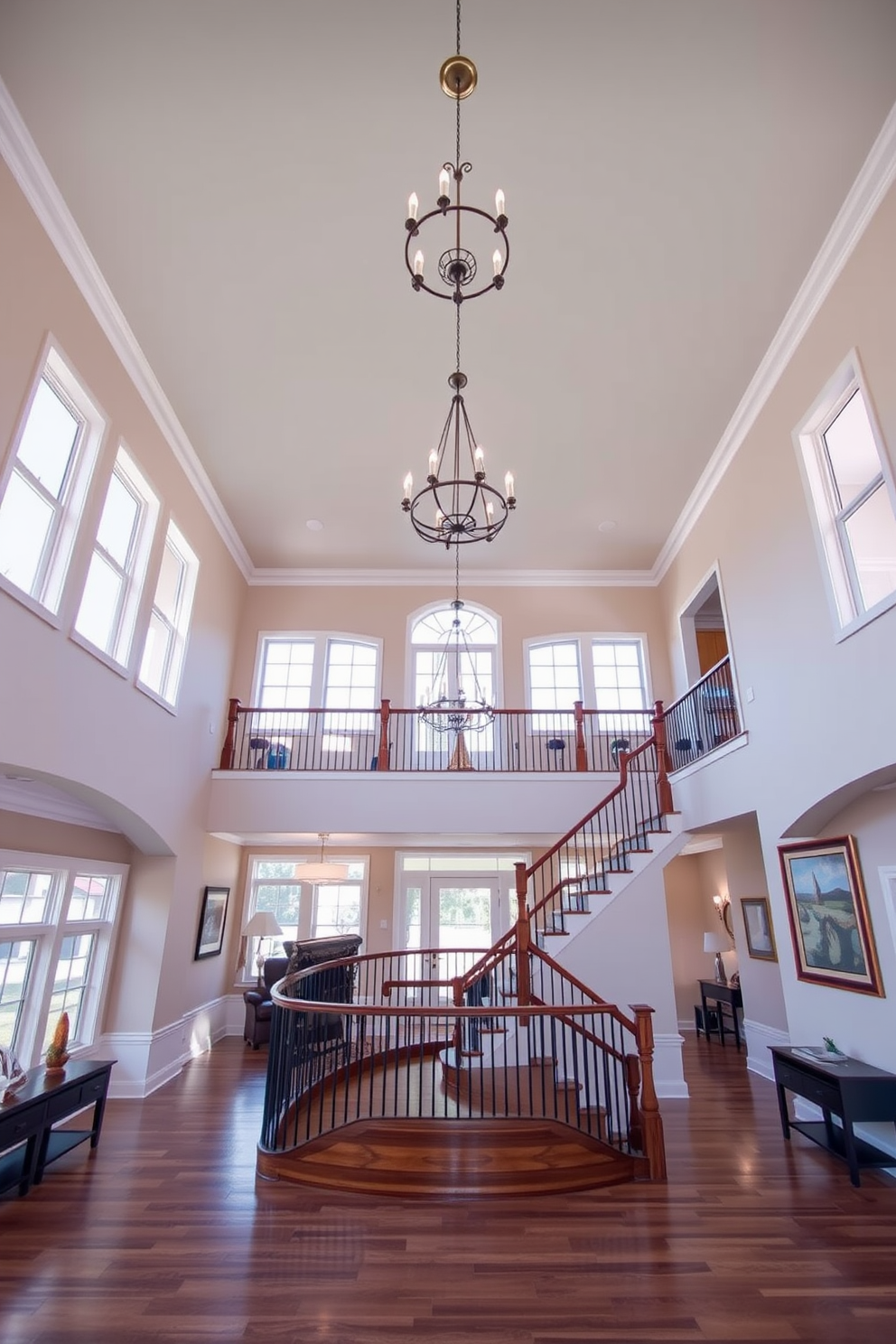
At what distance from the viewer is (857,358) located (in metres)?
4.58

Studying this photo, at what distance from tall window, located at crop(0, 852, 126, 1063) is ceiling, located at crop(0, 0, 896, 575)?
4.47m

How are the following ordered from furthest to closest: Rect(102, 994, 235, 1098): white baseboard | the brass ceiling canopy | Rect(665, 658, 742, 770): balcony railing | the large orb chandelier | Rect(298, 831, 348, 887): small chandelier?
Rect(298, 831, 348, 887): small chandelier < Rect(665, 658, 742, 770): balcony railing < Rect(102, 994, 235, 1098): white baseboard < the brass ceiling canopy < the large orb chandelier

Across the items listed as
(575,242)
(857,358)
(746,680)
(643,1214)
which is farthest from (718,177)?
(643,1214)

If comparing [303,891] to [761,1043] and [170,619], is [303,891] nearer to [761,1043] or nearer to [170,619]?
[170,619]

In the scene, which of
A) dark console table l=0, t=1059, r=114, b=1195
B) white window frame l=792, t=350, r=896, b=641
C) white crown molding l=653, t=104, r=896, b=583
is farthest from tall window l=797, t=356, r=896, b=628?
dark console table l=0, t=1059, r=114, b=1195

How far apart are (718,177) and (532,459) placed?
3269 mm

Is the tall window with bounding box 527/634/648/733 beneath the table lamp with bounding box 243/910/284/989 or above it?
above

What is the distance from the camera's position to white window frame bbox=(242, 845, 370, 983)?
936 centimetres

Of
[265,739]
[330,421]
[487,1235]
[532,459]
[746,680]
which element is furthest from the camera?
[265,739]

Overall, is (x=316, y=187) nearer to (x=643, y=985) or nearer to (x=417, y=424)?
(x=417, y=424)

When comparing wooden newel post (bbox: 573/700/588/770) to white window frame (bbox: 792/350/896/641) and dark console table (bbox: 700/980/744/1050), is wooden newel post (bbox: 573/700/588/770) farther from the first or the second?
white window frame (bbox: 792/350/896/641)

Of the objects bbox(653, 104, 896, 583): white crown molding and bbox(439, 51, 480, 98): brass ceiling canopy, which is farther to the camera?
bbox(653, 104, 896, 583): white crown molding

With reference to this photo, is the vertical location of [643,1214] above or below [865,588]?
below

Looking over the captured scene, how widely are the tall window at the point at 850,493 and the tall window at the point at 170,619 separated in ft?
19.5
